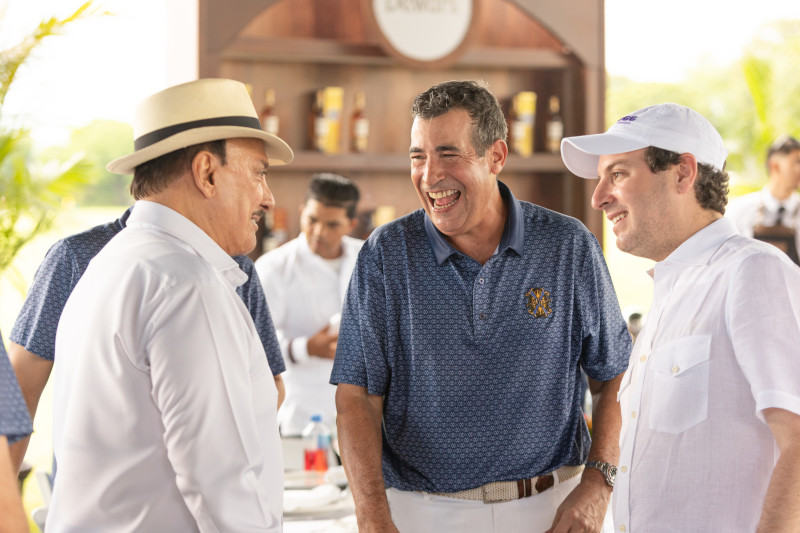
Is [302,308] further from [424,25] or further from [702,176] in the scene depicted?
[702,176]

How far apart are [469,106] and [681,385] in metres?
0.78

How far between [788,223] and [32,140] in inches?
185

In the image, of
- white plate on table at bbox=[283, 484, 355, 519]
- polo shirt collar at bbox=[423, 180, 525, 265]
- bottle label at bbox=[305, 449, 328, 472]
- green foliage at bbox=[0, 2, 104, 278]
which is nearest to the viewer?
polo shirt collar at bbox=[423, 180, 525, 265]

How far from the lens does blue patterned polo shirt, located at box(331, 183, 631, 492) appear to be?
1918mm

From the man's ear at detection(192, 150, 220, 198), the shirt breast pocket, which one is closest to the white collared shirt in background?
the shirt breast pocket

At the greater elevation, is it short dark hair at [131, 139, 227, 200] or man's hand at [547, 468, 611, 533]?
short dark hair at [131, 139, 227, 200]

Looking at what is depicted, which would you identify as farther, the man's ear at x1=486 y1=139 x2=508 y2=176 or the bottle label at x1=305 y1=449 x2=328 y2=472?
the bottle label at x1=305 y1=449 x2=328 y2=472

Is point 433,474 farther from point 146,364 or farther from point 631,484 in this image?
point 146,364

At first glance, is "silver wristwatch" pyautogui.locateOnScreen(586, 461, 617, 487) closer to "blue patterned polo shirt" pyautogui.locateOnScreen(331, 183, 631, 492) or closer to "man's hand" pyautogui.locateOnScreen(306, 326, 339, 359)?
"blue patterned polo shirt" pyautogui.locateOnScreen(331, 183, 631, 492)

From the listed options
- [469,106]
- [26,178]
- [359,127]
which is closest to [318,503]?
[469,106]

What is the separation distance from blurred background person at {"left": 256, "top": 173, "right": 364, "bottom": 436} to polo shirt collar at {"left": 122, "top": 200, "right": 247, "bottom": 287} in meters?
2.22

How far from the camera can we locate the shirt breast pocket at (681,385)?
1.58 meters

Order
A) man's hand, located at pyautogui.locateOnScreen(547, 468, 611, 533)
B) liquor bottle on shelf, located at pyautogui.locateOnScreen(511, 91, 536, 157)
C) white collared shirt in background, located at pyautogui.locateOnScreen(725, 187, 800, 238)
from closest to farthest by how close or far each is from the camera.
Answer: man's hand, located at pyautogui.locateOnScreen(547, 468, 611, 533)
liquor bottle on shelf, located at pyautogui.locateOnScreen(511, 91, 536, 157)
white collared shirt in background, located at pyautogui.locateOnScreen(725, 187, 800, 238)

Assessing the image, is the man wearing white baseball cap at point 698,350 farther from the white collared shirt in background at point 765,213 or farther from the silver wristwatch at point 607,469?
the white collared shirt in background at point 765,213
